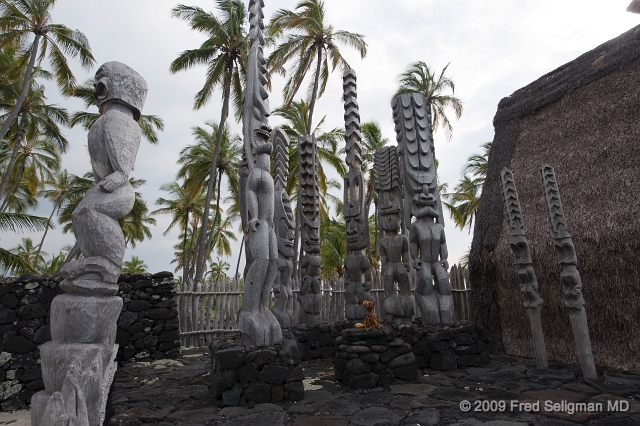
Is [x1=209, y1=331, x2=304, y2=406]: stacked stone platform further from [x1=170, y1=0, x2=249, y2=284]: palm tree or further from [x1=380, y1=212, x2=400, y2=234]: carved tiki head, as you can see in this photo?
[x1=170, y1=0, x2=249, y2=284]: palm tree

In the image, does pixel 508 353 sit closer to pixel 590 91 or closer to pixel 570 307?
pixel 570 307

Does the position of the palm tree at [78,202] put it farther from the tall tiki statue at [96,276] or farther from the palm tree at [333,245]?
the tall tiki statue at [96,276]

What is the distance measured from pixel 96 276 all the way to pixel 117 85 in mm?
1433

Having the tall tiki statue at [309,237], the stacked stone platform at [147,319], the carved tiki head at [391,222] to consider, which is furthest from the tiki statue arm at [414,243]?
the stacked stone platform at [147,319]

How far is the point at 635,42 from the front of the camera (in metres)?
7.29

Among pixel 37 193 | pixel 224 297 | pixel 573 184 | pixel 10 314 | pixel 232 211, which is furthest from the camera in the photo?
pixel 232 211

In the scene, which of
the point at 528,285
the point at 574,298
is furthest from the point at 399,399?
the point at 528,285

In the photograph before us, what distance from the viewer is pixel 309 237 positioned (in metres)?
9.03

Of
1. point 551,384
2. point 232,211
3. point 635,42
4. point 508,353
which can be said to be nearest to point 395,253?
point 508,353

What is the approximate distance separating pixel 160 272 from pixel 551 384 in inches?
282

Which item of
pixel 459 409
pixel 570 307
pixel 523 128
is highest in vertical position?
pixel 523 128

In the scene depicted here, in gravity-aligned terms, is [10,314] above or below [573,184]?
below

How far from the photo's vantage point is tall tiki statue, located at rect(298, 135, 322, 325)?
28.1 ft

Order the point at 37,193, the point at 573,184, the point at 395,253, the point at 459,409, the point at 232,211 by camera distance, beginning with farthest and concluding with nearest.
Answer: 1. the point at 232,211
2. the point at 37,193
3. the point at 395,253
4. the point at 573,184
5. the point at 459,409
